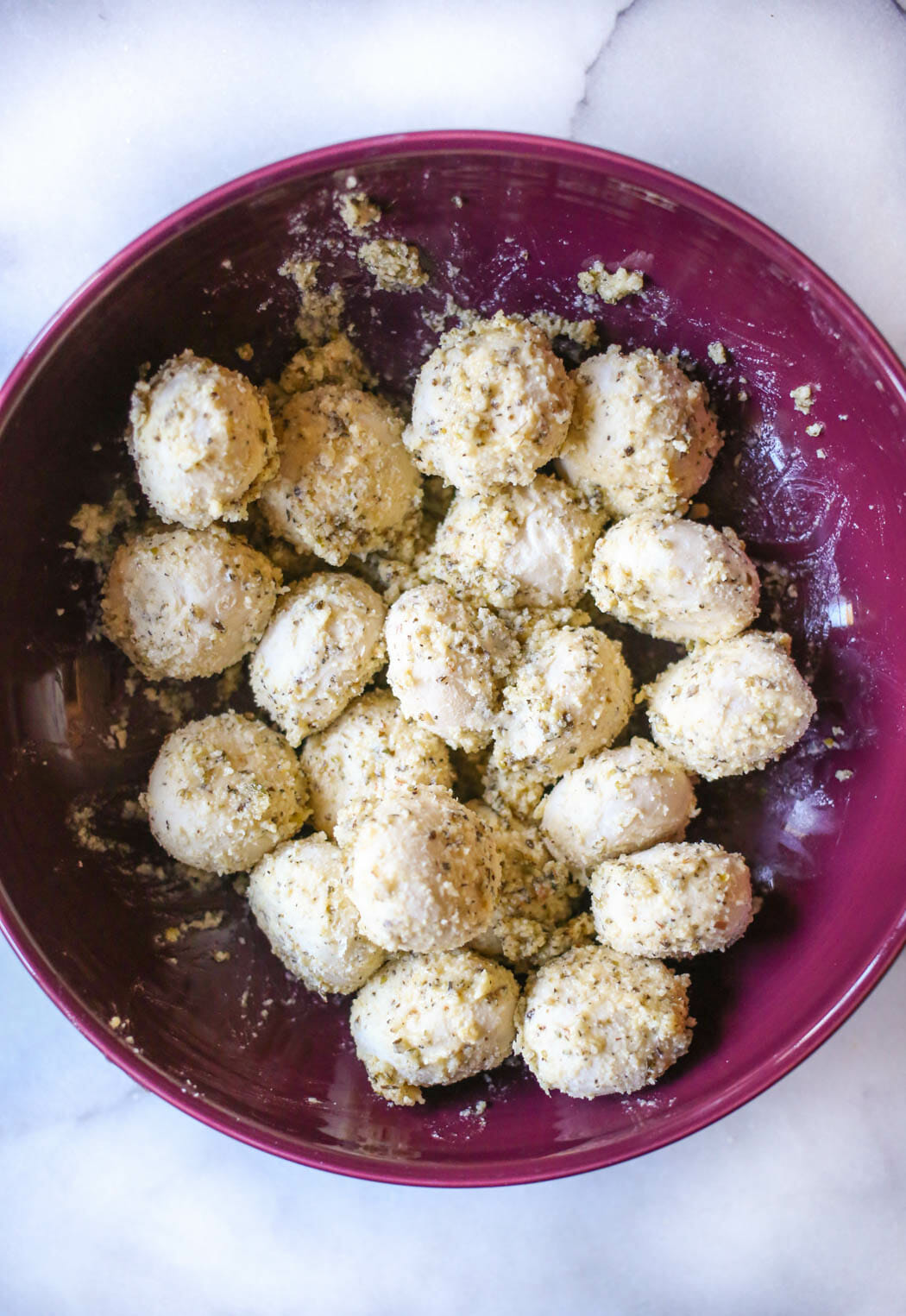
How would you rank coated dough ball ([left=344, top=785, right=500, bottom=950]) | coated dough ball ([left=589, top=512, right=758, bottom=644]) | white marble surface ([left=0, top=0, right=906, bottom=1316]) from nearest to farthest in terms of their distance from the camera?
coated dough ball ([left=344, top=785, right=500, bottom=950]) → coated dough ball ([left=589, top=512, right=758, bottom=644]) → white marble surface ([left=0, top=0, right=906, bottom=1316])

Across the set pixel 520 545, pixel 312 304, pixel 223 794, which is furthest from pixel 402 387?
pixel 223 794

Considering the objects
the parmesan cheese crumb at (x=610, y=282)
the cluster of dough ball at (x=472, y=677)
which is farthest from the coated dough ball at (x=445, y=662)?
the parmesan cheese crumb at (x=610, y=282)

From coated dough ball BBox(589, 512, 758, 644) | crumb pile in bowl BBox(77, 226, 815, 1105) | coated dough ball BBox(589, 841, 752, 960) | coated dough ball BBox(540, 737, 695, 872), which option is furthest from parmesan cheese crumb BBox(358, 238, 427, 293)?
coated dough ball BBox(589, 841, 752, 960)

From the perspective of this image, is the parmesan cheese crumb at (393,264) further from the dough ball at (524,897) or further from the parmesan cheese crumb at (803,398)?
the dough ball at (524,897)

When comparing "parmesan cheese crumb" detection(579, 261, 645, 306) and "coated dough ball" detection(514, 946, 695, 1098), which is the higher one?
"parmesan cheese crumb" detection(579, 261, 645, 306)

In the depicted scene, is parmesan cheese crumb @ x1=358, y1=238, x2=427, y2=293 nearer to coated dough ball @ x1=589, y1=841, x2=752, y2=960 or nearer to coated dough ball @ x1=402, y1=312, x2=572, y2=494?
coated dough ball @ x1=402, y1=312, x2=572, y2=494

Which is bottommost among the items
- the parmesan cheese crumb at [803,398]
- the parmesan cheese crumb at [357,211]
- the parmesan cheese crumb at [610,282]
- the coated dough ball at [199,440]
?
the coated dough ball at [199,440]
